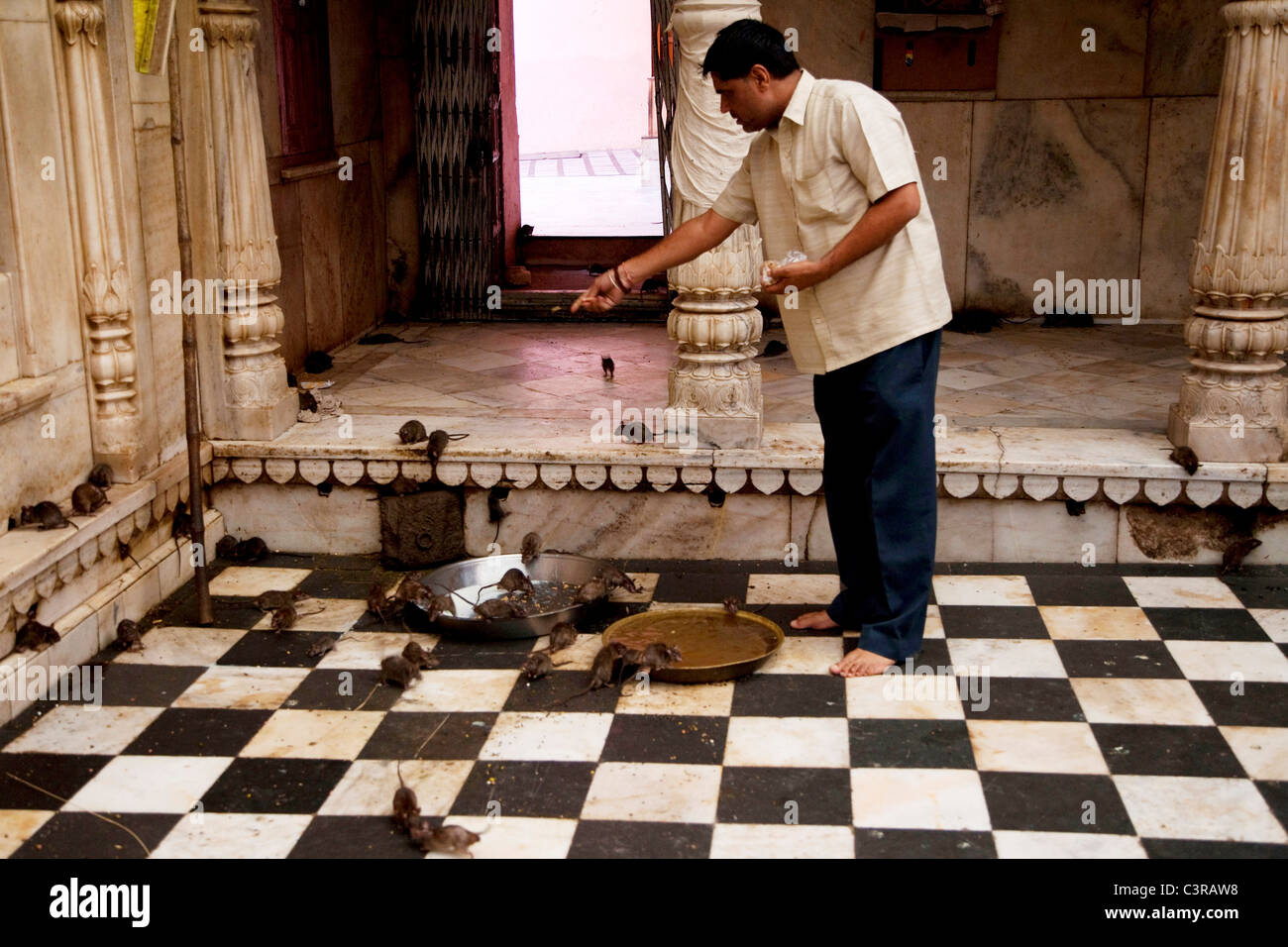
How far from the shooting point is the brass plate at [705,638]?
4.68m

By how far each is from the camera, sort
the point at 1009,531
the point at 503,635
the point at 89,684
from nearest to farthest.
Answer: the point at 89,684 < the point at 503,635 < the point at 1009,531

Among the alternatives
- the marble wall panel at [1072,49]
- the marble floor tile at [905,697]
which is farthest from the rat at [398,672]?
the marble wall panel at [1072,49]

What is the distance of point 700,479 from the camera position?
5.84m

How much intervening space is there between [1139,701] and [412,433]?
10.0ft

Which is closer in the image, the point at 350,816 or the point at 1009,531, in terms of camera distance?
the point at 350,816

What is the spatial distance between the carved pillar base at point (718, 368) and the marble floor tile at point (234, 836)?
256 cm

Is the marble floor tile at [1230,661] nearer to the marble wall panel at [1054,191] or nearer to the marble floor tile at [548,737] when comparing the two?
the marble floor tile at [548,737]

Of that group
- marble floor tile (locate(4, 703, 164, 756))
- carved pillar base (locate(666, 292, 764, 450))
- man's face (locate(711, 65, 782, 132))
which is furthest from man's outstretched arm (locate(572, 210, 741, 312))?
marble floor tile (locate(4, 703, 164, 756))

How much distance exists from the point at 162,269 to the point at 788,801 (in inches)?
131

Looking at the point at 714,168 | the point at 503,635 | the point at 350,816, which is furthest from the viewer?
the point at 714,168

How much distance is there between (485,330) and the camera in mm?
8766

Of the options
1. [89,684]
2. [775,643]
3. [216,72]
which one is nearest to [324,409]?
[216,72]

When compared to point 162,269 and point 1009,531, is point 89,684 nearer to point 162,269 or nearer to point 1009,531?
point 162,269

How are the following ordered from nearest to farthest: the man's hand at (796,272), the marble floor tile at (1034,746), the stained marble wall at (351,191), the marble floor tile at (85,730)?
the marble floor tile at (1034,746) < the man's hand at (796,272) < the marble floor tile at (85,730) < the stained marble wall at (351,191)
